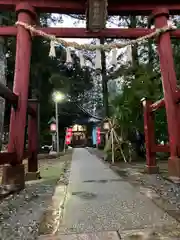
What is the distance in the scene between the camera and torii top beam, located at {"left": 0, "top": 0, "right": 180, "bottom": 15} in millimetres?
5843

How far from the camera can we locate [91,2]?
569 centimetres

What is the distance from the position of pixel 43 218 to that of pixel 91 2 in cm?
435

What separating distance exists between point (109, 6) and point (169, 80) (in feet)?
6.63

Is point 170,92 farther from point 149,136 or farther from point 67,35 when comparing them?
point 67,35

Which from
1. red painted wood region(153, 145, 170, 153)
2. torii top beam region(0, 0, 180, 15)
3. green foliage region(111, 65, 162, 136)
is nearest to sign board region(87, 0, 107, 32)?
torii top beam region(0, 0, 180, 15)

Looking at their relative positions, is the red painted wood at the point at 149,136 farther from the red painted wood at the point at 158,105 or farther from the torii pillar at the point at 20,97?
the torii pillar at the point at 20,97

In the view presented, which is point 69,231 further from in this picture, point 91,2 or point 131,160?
point 131,160

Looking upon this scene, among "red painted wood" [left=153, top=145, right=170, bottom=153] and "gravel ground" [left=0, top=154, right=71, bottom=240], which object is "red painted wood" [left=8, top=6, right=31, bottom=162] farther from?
"red painted wood" [left=153, top=145, right=170, bottom=153]

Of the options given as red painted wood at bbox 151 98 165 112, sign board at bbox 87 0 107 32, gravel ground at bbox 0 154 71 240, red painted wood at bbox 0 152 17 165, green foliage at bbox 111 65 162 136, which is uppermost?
sign board at bbox 87 0 107 32

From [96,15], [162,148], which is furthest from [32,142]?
[96,15]

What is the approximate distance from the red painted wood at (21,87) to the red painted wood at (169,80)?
2.72 metres

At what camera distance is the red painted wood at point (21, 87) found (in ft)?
16.4

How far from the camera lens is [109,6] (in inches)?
237

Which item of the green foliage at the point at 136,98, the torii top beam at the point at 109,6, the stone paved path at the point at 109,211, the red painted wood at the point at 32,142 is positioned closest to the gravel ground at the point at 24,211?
the stone paved path at the point at 109,211
